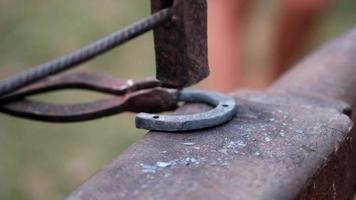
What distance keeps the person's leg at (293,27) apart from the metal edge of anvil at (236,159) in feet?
4.56

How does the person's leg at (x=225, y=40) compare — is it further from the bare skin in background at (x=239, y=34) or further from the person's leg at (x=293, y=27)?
the person's leg at (x=293, y=27)

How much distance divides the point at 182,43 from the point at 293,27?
56.3 inches

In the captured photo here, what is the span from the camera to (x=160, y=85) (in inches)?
31.4

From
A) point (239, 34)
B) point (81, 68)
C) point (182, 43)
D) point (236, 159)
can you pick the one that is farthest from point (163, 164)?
point (81, 68)

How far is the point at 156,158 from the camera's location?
1.94ft

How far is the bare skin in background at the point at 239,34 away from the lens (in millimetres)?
2033

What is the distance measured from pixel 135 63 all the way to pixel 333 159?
2.98 metres

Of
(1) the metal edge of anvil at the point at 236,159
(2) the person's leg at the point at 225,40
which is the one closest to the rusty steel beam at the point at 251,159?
(1) the metal edge of anvil at the point at 236,159

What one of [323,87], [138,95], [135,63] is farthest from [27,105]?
[135,63]

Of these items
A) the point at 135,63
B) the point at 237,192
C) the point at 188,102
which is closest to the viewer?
the point at 237,192

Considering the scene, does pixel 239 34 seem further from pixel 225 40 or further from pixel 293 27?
pixel 293 27

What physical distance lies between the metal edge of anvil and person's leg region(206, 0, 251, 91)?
131cm

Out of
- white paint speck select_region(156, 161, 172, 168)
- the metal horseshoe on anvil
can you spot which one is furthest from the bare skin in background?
white paint speck select_region(156, 161, 172, 168)

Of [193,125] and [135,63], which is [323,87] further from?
[135,63]
